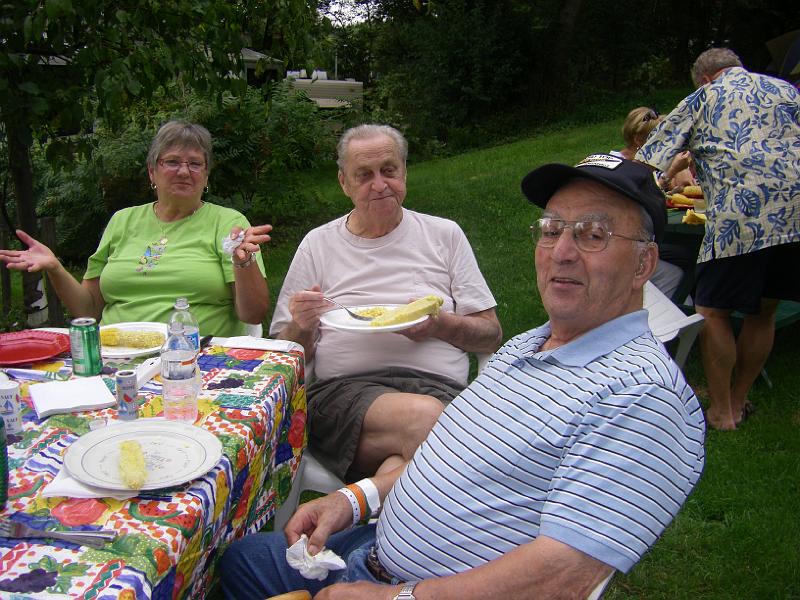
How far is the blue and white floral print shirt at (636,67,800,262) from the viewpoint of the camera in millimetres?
3508

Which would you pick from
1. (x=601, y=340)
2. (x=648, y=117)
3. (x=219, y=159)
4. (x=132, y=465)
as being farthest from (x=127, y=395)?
(x=219, y=159)

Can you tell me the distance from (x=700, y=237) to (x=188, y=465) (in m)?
3.61

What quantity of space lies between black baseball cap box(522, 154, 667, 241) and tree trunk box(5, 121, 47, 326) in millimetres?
2789

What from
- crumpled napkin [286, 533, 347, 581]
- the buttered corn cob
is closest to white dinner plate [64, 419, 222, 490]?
crumpled napkin [286, 533, 347, 581]

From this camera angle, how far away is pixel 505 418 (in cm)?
159

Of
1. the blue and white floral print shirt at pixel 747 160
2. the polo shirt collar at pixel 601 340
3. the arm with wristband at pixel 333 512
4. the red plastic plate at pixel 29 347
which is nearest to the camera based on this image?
the polo shirt collar at pixel 601 340

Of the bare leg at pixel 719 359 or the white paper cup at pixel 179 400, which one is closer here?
the white paper cup at pixel 179 400

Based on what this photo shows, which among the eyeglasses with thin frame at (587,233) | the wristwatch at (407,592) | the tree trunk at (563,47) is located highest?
the tree trunk at (563,47)

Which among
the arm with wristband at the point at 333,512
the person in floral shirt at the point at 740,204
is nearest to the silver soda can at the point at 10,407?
the arm with wristband at the point at 333,512

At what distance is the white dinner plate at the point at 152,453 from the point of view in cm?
142

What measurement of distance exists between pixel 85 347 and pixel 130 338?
25 centimetres

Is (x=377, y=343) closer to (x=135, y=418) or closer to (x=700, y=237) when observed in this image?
→ (x=135, y=418)

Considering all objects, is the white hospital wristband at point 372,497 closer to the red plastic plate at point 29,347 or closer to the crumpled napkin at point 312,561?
the crumpled napkin at point 312,561

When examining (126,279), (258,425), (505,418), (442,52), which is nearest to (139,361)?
(258,425)
